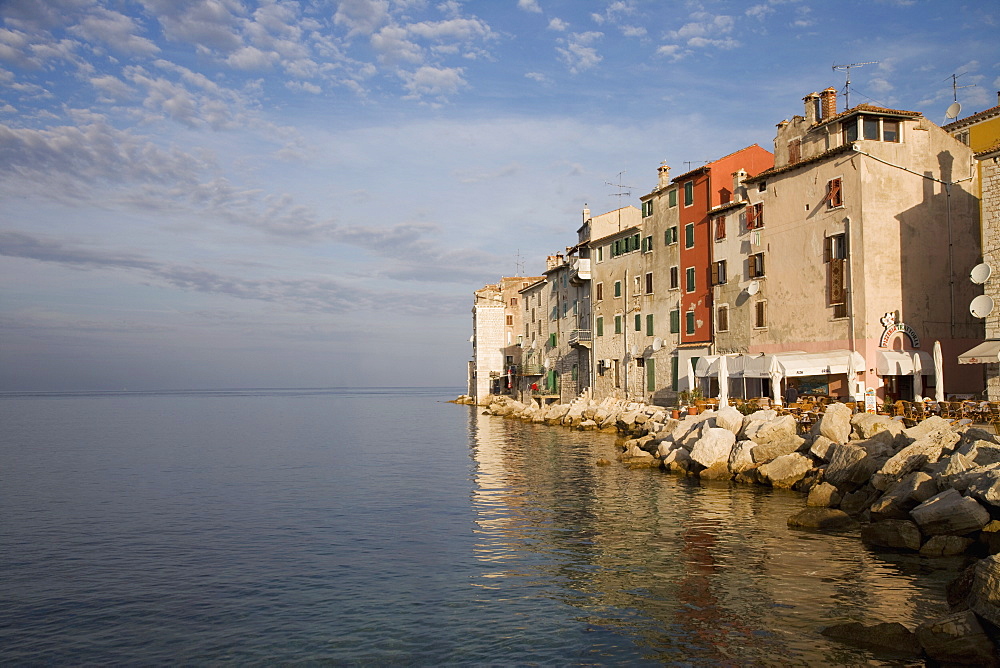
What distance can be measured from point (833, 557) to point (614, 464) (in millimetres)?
16034

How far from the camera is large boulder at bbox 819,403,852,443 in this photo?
76.7ft

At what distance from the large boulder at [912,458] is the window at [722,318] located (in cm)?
2136

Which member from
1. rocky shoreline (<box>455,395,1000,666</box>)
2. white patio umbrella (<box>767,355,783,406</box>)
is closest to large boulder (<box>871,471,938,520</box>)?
rocky shoreline (<box>455,395,1000,666</box>)

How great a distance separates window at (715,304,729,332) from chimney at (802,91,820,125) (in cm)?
1026

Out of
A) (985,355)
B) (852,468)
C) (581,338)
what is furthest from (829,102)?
(581,338)

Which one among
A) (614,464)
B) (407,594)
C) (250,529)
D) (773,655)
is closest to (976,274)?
(614,464)

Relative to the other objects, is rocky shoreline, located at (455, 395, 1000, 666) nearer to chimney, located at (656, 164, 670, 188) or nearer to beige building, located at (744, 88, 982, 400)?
beige building, located at (744, 88, 982, 400)

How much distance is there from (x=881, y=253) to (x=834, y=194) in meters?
3.23

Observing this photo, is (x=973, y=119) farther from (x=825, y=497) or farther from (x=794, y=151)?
(x=825, y=497)

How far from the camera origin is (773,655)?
33.7ft

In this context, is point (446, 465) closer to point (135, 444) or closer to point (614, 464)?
point (614, 464)

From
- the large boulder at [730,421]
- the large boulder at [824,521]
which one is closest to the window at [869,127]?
the large boulder at [730,421]

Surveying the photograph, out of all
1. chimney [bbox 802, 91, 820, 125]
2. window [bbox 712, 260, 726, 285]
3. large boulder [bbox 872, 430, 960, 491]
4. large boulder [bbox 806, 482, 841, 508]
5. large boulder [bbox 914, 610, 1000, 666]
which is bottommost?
large boulder [bbox 914, 610, 1000, 666]

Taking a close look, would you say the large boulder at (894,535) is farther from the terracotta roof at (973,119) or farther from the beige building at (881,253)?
the terracotta roof at (973,119)
